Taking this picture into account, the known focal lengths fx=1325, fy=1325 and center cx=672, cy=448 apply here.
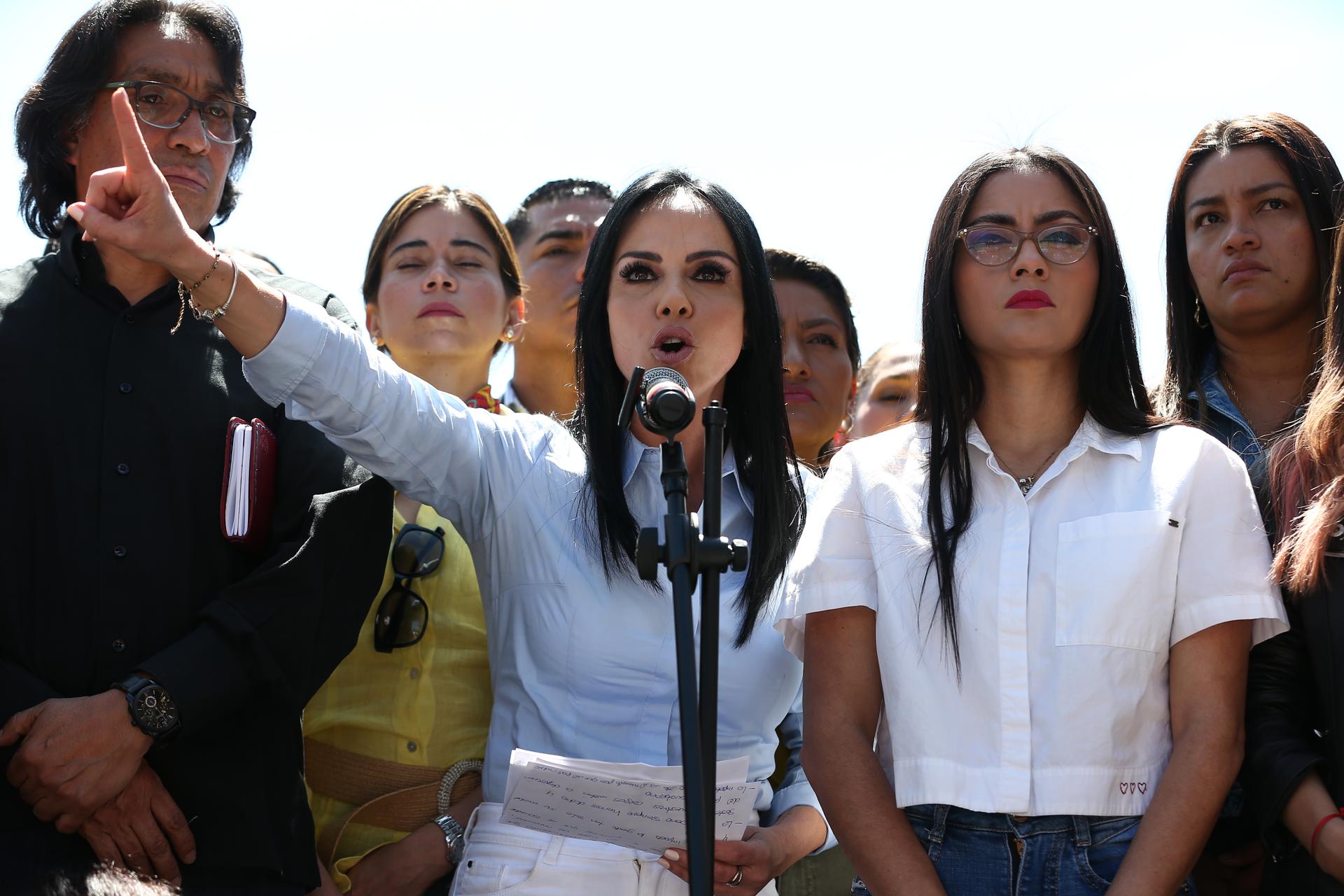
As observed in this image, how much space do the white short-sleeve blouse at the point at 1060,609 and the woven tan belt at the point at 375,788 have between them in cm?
112

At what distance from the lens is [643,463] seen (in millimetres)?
3486

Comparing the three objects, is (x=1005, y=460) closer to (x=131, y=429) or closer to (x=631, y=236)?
(x=631, y=236)

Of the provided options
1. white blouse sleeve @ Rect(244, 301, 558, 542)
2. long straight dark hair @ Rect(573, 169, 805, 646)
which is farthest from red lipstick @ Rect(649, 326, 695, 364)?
white blouse sleeve @ Rect(244, 301, 558, 542)

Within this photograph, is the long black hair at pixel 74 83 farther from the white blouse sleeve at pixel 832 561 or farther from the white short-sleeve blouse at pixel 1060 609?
the white short-sleeve blouse at pixel 1060 609

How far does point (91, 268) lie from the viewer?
10.3ft

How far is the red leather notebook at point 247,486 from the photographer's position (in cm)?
304

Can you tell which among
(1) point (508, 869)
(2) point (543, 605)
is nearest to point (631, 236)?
(2) point (543, 605)

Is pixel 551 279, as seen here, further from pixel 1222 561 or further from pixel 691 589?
pixel 691 589

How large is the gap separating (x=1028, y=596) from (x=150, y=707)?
187cm

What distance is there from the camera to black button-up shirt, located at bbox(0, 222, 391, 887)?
2865mm

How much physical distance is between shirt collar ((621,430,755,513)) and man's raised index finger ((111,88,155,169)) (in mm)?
1348

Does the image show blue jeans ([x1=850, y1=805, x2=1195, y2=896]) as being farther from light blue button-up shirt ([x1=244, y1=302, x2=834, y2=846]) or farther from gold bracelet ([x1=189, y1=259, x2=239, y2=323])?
gold bracelet ([x1=189, y1=259, x2=239, y2=323])

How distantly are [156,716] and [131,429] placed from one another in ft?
2.15

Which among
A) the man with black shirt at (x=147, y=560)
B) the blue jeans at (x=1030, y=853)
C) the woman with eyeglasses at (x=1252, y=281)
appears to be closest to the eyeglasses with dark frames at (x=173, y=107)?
the man with black shirt at (x=147, y=560)
